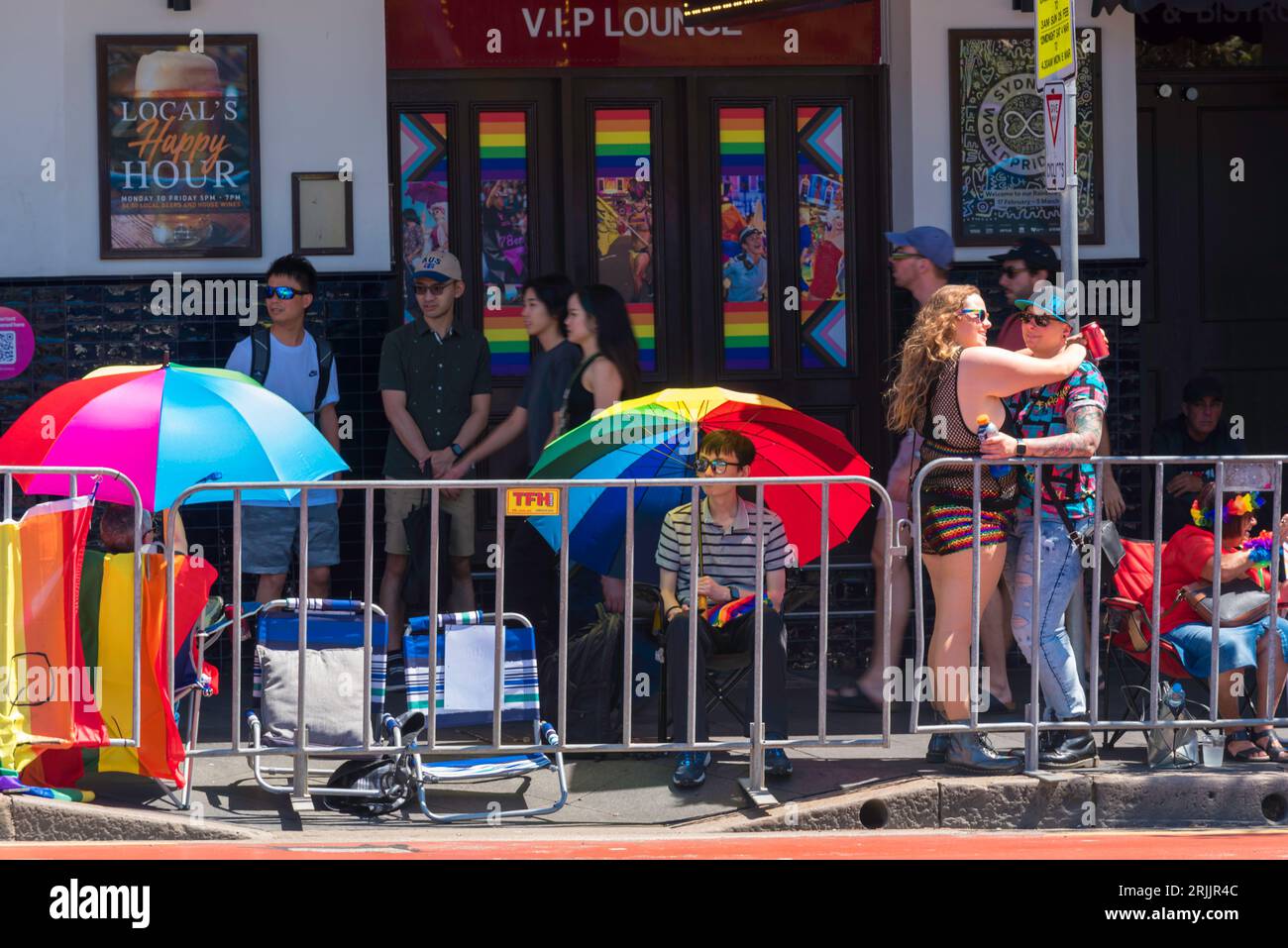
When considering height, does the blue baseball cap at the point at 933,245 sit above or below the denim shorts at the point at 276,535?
above

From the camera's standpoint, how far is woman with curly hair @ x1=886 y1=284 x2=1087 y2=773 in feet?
23.7

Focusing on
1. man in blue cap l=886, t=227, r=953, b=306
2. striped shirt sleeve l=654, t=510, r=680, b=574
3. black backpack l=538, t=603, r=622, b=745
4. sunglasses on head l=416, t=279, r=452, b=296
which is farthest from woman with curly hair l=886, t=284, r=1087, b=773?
sunglasses on head l=416, t=279, r=452, b=296

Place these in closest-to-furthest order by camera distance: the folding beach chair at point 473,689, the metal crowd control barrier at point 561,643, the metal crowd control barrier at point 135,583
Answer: the metal crowd control barrier at point 135,583
the metal crowd control barrier at point 561,643
the folding beach chair at point 473,689

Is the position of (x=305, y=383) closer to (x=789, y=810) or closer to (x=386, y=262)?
(x=386, y=262)

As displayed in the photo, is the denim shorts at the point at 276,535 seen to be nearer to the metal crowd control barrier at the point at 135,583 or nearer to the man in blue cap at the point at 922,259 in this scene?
the metal crowd control barrier at the point at 135,583

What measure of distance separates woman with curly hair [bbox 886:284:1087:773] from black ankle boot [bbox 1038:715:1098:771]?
0.50ft

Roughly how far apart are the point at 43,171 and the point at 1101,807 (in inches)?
254

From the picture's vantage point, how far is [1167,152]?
10672 mm

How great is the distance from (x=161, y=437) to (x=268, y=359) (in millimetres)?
2212

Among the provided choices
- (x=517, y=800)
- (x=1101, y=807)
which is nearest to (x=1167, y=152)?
(x=1101, y=807)

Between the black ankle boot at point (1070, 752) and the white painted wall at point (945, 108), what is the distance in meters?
3.52

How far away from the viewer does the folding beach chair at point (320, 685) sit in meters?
6.98

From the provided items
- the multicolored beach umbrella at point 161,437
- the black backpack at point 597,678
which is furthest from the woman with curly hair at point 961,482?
the multicolored beach umbrella at point 161,437

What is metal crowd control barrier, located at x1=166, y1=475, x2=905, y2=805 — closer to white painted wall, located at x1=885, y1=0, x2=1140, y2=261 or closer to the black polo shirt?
the black polo shirt
